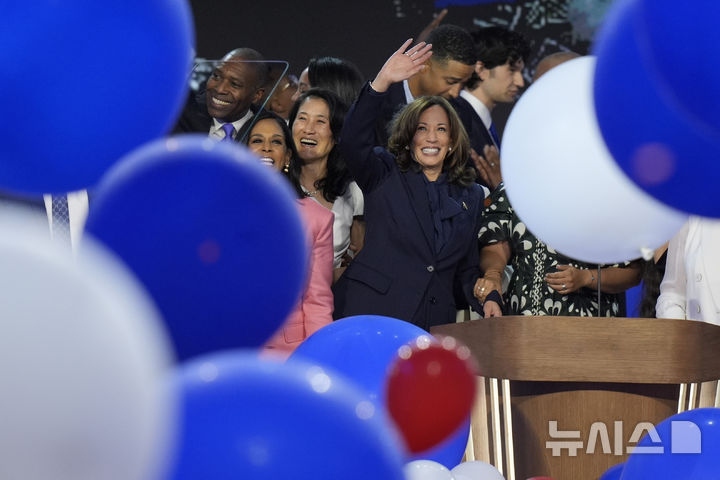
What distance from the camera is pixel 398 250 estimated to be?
2.77 m

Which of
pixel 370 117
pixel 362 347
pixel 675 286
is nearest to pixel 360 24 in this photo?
pixel 370 117

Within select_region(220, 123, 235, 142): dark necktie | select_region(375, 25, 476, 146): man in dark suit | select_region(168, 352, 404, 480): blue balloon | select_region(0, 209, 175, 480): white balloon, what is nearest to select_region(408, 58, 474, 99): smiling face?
select_region(375, 25, 476, 146): man in dark suit

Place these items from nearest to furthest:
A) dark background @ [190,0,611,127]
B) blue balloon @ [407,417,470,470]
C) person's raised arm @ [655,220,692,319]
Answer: blue balloon @ [407,417,470,470]
person's raised arm @ [655,220,692,319]
dark background @ [190,0,611,127]

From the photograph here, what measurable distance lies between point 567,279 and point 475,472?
1.17 metres

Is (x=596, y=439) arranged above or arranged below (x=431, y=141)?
below

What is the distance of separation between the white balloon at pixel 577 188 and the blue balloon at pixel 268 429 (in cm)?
51

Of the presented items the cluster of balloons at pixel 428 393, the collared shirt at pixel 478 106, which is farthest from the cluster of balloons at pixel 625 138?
the collared shirt at pixel 478 106

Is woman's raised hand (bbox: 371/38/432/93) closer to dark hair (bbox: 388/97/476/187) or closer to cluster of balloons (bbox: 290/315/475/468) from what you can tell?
dark hair (bbox: 388/97/476/187)

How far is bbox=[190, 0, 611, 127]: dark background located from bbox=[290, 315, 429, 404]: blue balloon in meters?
3.31

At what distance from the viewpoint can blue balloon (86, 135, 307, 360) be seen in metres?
0.93

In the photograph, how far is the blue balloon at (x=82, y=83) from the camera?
0.96 m

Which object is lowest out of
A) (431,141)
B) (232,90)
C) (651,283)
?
(651,283)

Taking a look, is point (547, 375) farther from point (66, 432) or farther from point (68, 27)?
point (66, 432)

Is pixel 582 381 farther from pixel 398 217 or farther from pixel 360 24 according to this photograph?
pixel 360 24
